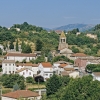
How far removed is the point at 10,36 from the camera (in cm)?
6353

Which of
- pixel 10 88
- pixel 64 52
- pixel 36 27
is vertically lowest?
pixel 10 88

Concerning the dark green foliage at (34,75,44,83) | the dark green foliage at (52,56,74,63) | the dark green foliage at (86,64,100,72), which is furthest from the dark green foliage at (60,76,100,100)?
the dark green foliage at (52,56,74,63)

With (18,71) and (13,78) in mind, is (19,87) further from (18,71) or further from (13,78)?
(18,71)

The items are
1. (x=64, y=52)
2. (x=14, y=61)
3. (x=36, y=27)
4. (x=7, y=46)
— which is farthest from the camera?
(x=36, y=27)

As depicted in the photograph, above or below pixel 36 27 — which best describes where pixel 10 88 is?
below

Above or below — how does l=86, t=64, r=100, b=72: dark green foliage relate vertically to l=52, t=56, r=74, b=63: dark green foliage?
below

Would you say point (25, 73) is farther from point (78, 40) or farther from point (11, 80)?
point (78, 40)

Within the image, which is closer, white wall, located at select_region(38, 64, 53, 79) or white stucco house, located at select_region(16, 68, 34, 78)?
white stucco house, located at select_region(16, 68, 34, 78)

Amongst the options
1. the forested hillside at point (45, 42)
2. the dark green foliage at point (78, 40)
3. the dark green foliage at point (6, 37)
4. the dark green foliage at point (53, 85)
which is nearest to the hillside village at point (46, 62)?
the forested hillside at point (45, 42)

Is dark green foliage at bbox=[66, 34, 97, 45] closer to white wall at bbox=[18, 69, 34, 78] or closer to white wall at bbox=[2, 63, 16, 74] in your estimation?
white wall at bbox=[2, 63, 16, 74]

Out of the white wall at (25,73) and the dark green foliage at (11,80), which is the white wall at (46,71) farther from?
the dark green foliage at (11,80)

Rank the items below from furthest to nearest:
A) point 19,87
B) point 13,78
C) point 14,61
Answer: point 14,61
point 13,78
point 19,87

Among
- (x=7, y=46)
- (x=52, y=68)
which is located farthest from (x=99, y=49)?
(x=52, y=68)

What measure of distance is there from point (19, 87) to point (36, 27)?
49557 millimetres
